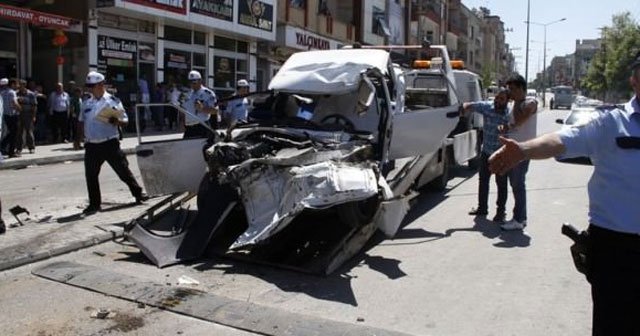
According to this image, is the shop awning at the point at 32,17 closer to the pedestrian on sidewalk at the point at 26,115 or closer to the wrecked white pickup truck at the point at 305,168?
the pedestrian on sidewalk at the point at 26,115

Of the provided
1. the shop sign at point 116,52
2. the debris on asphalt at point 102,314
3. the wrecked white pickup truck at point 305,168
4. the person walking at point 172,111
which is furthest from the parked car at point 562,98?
the debris on asphalt at point 102,314

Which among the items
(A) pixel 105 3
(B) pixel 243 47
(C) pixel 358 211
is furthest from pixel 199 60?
(C) pixel 358 211

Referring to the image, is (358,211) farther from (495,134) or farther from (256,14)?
(256,14)

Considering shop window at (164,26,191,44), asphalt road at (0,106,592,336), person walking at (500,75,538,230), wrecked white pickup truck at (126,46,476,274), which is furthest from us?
shop window at (164,26,191,44)

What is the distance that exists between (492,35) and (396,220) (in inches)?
4571

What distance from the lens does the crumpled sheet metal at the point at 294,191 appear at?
18.4 ft

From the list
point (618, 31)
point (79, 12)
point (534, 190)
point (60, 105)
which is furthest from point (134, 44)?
point (618, 31)

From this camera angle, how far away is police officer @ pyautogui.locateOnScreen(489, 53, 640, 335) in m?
2.80

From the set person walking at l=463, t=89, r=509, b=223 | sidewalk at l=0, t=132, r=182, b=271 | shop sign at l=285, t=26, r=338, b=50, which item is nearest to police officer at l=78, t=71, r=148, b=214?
sidewalk at l=0, t=132, r=182, b=271

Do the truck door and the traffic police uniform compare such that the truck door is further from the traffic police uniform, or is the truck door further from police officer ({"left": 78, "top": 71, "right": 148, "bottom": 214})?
the traffic police uniform

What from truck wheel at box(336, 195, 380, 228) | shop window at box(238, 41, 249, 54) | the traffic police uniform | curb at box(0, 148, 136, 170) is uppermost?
shop window at box(238, 41, 249, 54)

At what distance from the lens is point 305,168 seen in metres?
5.88

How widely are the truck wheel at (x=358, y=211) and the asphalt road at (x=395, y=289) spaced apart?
0.42 m

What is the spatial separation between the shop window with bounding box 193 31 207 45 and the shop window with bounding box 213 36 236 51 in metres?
0.62
